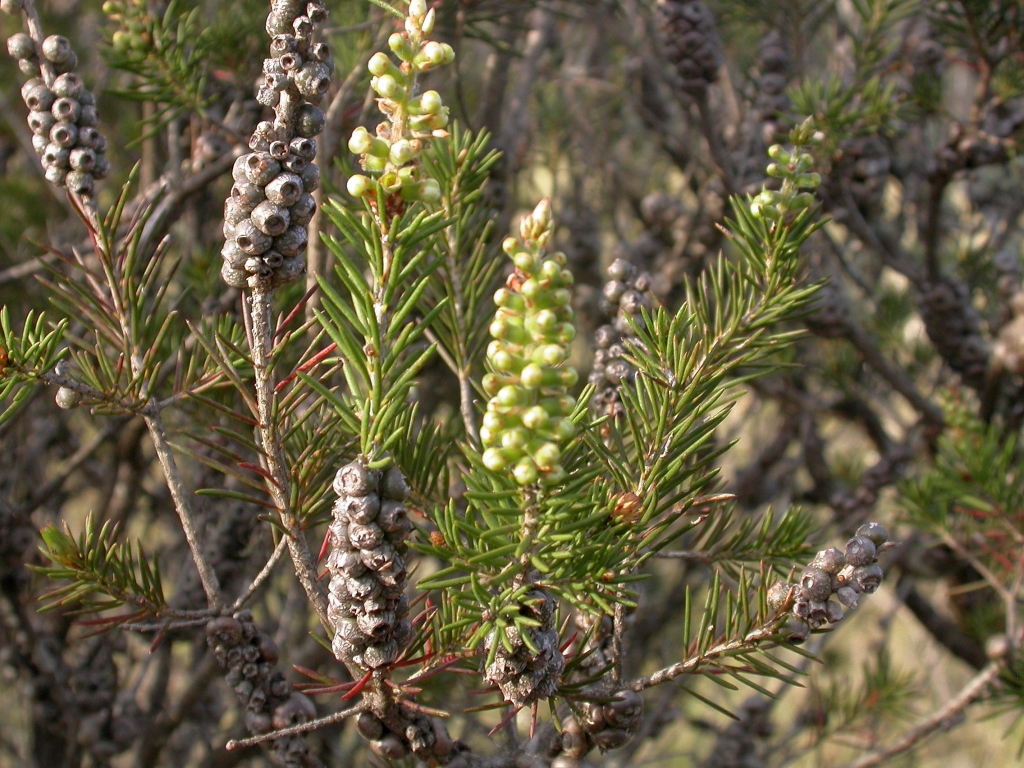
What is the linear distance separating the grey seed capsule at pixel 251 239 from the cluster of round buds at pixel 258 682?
28 cm

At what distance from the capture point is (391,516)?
44cm

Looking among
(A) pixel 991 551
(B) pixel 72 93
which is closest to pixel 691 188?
(A) pixel 991 551

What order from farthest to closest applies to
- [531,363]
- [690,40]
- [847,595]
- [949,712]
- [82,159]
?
1. [690,40]
2. [949,712]
3. [82,159]
4. [847,595]
5. [531,363]

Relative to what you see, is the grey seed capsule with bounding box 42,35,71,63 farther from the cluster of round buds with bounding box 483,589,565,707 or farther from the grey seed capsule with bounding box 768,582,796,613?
the grey seed capsule with bounding box 768,582,796,613

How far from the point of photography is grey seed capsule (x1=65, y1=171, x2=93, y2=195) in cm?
61

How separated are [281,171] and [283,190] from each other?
18 mm

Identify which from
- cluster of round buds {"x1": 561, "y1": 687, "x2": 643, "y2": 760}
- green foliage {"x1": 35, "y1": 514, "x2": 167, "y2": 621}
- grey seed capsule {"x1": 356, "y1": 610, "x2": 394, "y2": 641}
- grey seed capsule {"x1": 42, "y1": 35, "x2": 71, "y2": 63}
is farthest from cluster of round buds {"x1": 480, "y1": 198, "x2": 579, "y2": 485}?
grey seed capsule {"x1": 42, "y1": 35, "x2": 71, "y2": 63}

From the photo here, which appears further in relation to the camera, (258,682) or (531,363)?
(258,682)

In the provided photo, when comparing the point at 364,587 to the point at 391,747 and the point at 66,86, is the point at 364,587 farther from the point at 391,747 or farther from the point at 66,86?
the point at 66,86

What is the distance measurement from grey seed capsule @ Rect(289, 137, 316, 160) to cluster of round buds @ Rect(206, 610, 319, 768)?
13.1 inches

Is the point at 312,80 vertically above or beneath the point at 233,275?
above

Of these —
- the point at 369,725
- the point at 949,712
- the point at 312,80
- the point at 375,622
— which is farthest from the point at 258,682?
the point at 949,712

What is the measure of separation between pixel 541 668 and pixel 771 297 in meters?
0.32

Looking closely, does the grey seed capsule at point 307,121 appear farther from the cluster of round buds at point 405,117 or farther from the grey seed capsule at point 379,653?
the grey seed capsule at point 379,653
